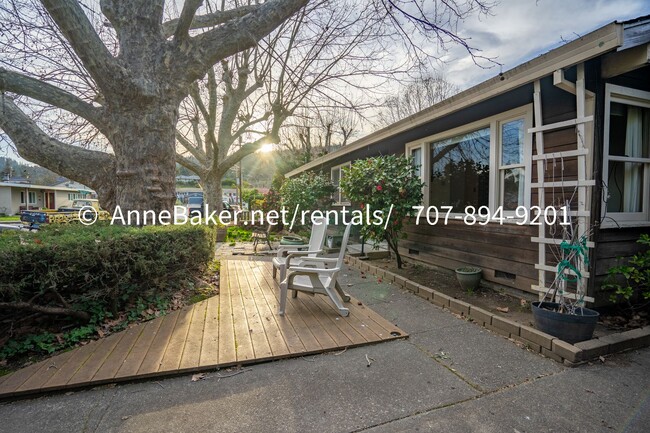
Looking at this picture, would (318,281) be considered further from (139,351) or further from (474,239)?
(474,239)

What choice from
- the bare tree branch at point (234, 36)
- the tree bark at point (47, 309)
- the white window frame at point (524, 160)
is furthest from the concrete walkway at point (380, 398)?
the bare tree branch at point (234, 36)

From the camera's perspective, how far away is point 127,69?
4.46 m

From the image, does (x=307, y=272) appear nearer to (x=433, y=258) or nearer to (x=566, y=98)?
(x=433, y=258)

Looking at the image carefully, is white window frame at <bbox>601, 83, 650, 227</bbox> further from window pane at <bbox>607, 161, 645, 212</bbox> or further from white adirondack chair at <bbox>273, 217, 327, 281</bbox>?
white adirondack chair at <bbox>273, 217, 327, 281</bbox>

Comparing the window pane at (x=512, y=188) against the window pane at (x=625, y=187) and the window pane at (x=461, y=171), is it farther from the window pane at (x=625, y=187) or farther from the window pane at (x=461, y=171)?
the window pane at (x=625, y=187)

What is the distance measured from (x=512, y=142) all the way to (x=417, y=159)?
6.70 ft

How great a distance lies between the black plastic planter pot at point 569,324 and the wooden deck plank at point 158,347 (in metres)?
3.26

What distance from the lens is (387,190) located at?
5.32 metres

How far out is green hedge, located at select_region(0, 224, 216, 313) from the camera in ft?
8.77

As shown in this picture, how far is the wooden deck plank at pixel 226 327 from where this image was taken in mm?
2602

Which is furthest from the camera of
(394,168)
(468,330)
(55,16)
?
(394,168)

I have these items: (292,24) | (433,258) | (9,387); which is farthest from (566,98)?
(292,24)

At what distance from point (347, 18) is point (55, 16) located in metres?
6.28

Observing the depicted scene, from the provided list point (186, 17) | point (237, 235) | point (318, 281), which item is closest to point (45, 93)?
point (186, 17)
